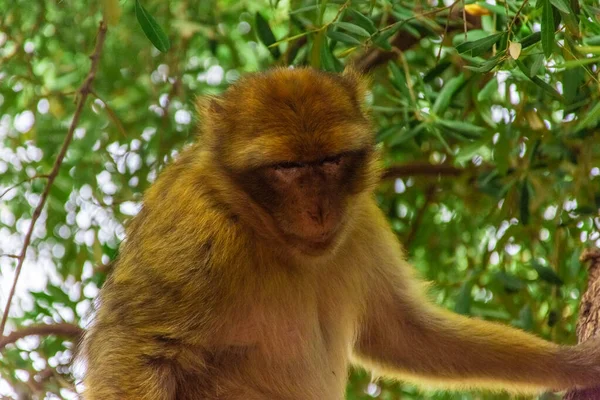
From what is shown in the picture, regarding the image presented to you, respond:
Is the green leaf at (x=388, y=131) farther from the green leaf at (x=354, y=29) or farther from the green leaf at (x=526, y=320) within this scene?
the green leaf at (x=526, y=320)

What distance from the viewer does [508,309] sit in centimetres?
454

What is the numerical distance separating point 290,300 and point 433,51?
1919 mm

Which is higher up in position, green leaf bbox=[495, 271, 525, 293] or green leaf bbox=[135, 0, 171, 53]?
green leaf bbox=[135, 0, 171, 53]

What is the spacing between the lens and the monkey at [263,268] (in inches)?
124

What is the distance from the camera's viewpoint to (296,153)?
3.06 m

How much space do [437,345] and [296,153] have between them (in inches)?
54.2

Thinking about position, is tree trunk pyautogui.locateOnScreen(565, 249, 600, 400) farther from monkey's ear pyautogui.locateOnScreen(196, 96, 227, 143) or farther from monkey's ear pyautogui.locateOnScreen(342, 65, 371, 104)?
monkey's ear pyautogui.locateOnScreen(196, 96, 227, 143)

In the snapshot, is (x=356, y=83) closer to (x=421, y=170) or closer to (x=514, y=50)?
(x=514, y=50)

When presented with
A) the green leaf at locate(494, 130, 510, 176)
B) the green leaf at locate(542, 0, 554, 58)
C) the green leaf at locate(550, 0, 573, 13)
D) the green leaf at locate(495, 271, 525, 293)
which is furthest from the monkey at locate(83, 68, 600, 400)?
the green leaf at locate(550, 0, 573, 13)

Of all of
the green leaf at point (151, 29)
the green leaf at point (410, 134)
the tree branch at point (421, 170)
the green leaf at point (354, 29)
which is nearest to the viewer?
the green leaf at point (151, 29)

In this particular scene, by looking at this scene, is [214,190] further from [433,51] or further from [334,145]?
[433,51]

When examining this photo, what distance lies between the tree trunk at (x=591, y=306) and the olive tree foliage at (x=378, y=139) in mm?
587

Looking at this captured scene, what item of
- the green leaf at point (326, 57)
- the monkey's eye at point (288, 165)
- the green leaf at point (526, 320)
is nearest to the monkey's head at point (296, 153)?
the monkey's eye at point (288, 165)

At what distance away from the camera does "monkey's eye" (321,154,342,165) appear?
310 cm
